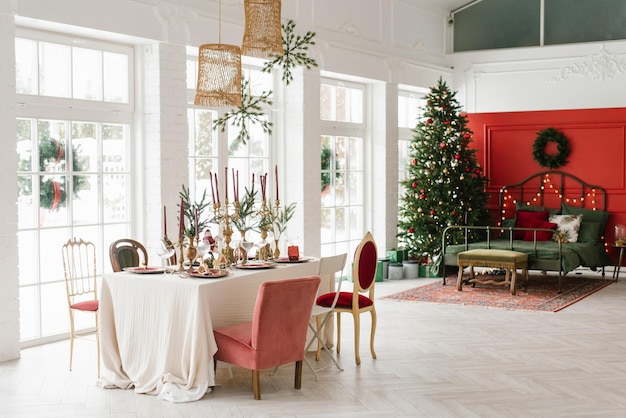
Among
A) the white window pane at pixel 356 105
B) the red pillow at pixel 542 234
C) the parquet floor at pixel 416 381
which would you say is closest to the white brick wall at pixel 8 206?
the parquet floor at pixel 416 381

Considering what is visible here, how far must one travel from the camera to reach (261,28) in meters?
6.31

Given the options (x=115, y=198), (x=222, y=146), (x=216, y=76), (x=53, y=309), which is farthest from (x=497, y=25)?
(x=53, y=309)

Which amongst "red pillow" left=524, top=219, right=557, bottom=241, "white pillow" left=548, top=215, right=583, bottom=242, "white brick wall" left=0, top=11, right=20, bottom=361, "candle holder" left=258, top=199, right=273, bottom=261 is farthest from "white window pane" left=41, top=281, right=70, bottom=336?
"white pillow" left=548, top=215, right=583, bottom=242

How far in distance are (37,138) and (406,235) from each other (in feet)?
19.9

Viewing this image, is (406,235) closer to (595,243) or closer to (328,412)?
(595,243)

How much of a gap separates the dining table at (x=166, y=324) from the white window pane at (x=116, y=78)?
237cm

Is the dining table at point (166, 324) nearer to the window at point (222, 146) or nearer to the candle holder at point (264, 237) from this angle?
the candle holder at point (264, 237)

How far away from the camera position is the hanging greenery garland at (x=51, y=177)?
698cm

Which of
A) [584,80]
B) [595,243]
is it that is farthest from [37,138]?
[584,80]

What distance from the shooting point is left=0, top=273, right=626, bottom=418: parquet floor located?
5133 mm

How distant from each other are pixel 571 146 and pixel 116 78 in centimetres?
734

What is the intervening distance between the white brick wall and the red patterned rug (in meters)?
4.55

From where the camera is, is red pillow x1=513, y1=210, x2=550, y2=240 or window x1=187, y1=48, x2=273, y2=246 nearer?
window x1=187, y1=48, x2=273, y2=246

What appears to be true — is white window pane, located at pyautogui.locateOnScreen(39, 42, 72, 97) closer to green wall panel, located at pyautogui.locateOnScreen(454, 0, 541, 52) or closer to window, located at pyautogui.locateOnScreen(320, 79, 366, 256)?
window, located at pyautogui.locateOnScreen(320, 79, 366, 256)
